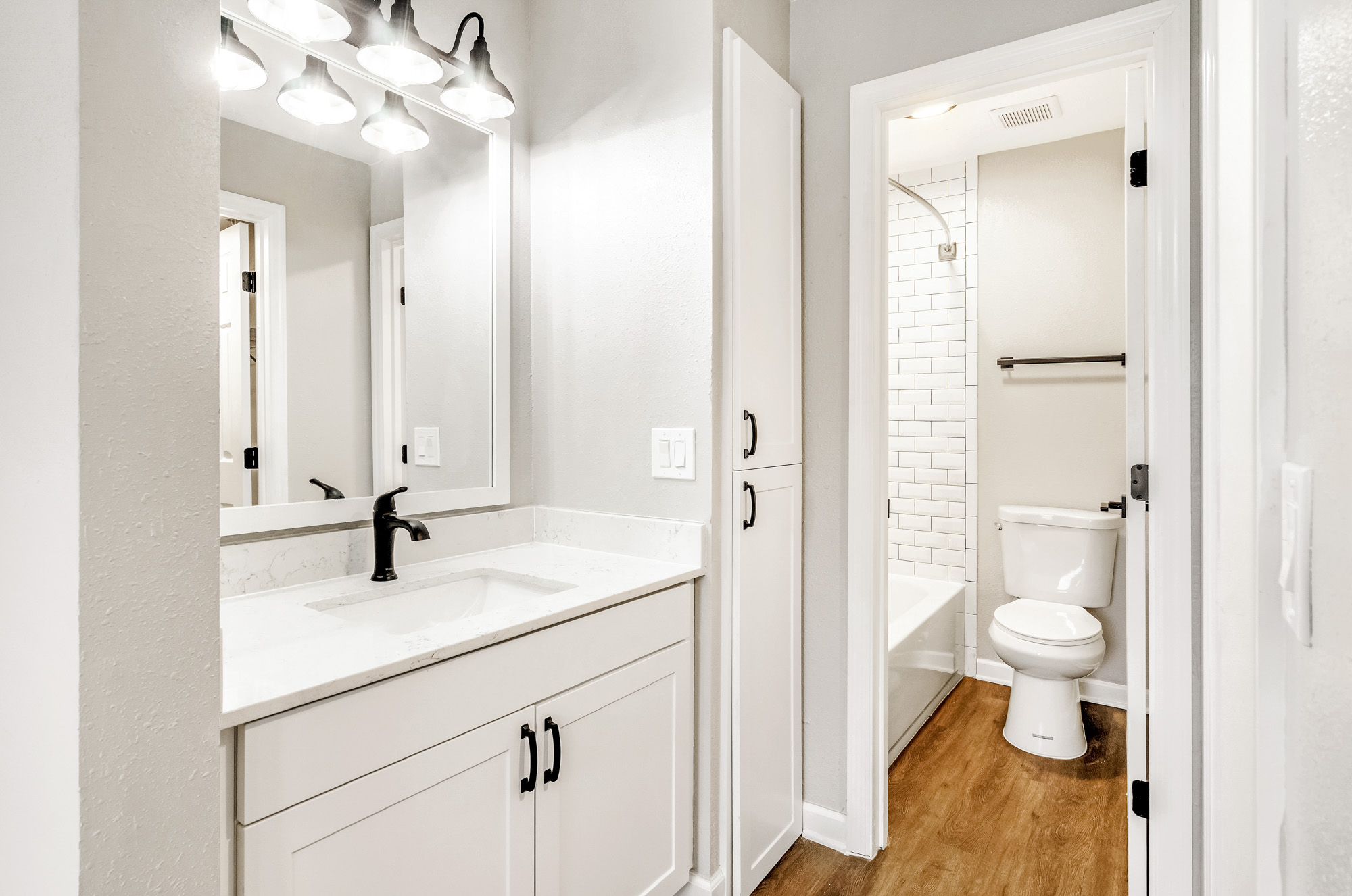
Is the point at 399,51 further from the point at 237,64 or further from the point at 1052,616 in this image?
the point at 1052,616

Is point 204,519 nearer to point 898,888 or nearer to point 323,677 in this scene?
point 323,677

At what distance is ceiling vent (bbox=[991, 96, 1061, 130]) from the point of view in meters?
2.63

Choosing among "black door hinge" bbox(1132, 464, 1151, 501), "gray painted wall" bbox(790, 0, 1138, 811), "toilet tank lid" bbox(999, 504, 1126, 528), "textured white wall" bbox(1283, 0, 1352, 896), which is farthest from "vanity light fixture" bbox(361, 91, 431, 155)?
"toilet tank lid" bbox(999, 504, 1126, 528)

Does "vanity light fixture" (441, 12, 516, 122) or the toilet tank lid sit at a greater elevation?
"vanity light fixture" (441, 12, 516, 122)

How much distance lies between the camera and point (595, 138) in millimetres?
1808

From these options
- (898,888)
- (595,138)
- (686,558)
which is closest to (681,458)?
(686,558)

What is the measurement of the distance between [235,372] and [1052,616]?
9.51 ft

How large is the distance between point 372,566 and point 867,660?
4.37ft

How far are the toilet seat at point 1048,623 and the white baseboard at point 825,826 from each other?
107 centimetres

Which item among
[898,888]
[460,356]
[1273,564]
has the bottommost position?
[898,888]

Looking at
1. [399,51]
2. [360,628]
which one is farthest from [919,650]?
[399,51]

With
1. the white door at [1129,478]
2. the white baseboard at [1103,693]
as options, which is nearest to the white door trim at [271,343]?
the white door at [1129,478]

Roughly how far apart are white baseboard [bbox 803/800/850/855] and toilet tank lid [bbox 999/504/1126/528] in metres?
1.65

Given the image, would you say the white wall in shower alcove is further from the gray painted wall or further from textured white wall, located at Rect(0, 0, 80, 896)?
textured white wall, located at Rect(0, 0, 80, 896)
